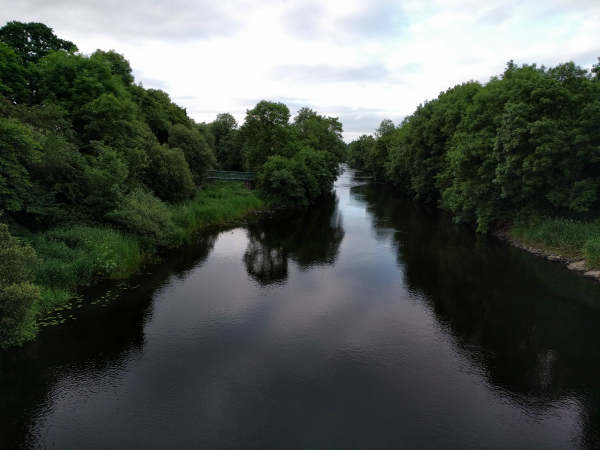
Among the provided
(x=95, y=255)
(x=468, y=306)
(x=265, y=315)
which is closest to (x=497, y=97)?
(x=468, y=306)

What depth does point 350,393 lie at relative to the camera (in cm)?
1267

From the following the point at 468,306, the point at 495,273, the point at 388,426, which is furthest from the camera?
the point at 495,273

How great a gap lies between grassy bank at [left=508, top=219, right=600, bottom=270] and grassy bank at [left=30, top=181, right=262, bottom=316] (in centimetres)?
2813

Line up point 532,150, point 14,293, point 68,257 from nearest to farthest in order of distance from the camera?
point 14,293 < point 68,257 < point 532,150

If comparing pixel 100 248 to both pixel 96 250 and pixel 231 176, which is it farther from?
pixel 231 176

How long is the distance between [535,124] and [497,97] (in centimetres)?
749

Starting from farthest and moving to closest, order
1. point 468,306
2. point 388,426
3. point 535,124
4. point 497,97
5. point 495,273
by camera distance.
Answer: point 497,97, point 535,124, point 495,273, point 468,306, point 388,426

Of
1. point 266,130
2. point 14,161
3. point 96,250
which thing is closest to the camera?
point 14,161

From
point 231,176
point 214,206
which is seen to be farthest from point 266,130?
point 214,206

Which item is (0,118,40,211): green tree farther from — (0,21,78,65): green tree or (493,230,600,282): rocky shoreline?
(493,230,600,282): rocky shoreline

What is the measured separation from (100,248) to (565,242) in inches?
1234

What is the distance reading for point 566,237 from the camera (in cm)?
2762

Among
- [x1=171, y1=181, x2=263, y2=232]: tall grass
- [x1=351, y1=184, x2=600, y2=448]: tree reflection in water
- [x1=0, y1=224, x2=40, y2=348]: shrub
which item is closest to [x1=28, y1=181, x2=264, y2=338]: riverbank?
[x1=171, y1=181, x2=263, y2=232]: tall grass

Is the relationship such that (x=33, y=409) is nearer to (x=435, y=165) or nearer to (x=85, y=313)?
(x=85, y=313)
